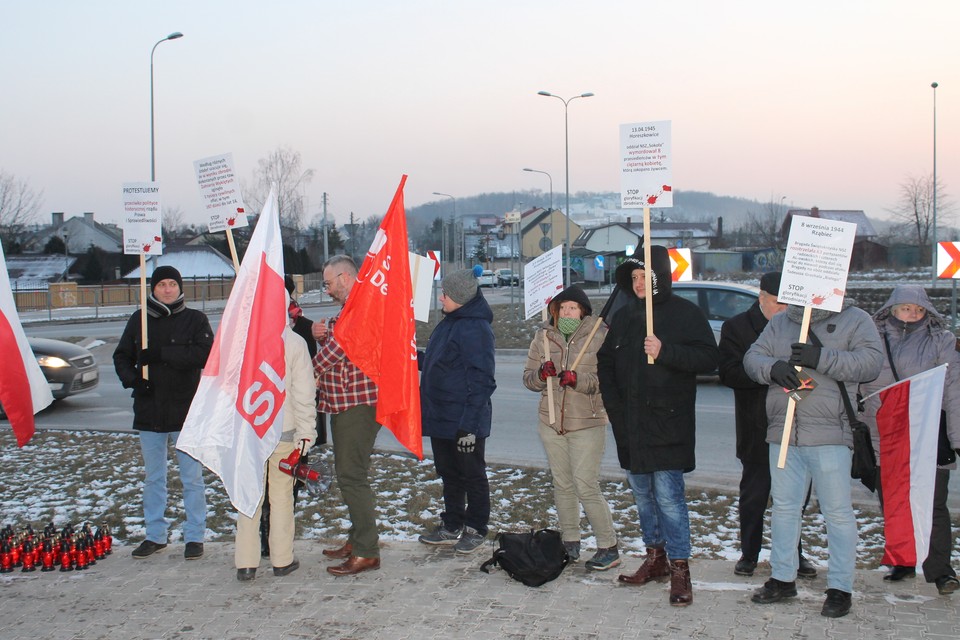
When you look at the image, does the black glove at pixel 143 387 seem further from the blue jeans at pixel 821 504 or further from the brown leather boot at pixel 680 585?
the blue jeans at pixel 821 504

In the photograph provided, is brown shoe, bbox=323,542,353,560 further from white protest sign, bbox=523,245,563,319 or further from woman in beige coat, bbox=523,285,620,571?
white protest sign, bbox=523,245,563,319

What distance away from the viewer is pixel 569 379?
5.34 metres

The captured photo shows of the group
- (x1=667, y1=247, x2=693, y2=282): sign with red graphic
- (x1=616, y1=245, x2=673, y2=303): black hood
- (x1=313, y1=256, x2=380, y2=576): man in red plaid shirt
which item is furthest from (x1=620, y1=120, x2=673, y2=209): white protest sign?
(x1=667, y1=247, x2=693, y2=282): sign with red graphic

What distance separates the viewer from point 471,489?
6020 millimetres

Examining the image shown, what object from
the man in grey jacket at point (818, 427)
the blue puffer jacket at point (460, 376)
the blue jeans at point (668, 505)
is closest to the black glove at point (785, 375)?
the man in grey jacket at point (818, 427)

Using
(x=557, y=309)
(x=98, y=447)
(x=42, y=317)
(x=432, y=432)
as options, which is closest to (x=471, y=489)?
(x=432, y=432)

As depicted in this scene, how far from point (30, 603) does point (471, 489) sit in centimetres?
273

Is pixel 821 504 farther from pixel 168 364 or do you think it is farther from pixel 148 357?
pixel 148 357

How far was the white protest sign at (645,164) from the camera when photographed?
5.29 meters

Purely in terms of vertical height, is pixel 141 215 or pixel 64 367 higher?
pixel 141 215

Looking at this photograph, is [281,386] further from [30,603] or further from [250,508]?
[30,603]

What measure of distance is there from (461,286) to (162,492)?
2479 mm

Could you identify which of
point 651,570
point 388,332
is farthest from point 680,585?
point 388,332

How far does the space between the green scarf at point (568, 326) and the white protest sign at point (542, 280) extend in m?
1.47
